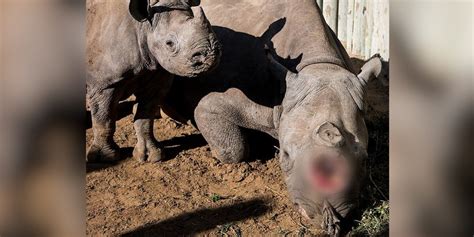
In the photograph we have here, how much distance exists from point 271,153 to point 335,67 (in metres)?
1.36

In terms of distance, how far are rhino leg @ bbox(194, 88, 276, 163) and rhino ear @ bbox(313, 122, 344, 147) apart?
1.47 metres

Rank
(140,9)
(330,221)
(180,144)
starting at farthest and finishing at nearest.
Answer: (180,144)
(140,9)
(330,221)

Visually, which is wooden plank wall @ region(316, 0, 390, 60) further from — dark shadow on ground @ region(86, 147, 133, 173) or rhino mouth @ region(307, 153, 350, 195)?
rhino mouth @ region(307, 153, 350, 195)

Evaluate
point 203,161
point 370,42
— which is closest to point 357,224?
point 203,161

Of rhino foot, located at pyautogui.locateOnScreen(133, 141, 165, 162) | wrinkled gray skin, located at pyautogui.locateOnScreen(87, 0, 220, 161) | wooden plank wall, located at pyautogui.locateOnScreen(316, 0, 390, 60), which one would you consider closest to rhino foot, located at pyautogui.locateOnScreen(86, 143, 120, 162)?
wrinkled gray skin, located at pyautogui.locateOnScreen(87, 0, 220, 161)

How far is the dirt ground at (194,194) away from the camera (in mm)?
5336

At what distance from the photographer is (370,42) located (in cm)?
1050

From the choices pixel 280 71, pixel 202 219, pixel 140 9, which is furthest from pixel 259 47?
pixel 202 219

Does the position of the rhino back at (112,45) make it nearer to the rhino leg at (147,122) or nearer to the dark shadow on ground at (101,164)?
the rhino leg at (147,122)

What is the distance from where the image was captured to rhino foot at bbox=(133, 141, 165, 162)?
21.8ft

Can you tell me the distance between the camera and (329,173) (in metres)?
4.63

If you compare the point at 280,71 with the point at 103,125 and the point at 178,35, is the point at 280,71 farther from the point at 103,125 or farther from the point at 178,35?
the point at 103,125

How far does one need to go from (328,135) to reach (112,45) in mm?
2355

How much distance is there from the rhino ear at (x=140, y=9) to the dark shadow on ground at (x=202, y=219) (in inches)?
68.2
